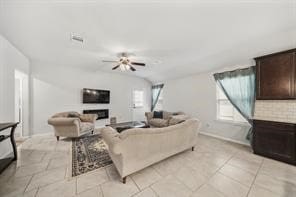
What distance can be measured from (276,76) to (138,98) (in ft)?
19.2

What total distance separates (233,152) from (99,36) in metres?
4.24

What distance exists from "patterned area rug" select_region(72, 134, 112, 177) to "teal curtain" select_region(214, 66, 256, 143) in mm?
3924

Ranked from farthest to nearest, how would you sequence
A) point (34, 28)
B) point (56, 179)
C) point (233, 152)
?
point (233, 152)
point (34, 28)
point (56, 179)

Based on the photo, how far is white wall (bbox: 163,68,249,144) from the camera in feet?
14.1

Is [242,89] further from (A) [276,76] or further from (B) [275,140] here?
(B) [275,140]

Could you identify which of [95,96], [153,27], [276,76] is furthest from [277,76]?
[95,96]

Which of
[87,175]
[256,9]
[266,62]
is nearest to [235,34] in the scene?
[256,9]

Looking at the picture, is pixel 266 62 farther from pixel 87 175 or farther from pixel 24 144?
pixel 24 144

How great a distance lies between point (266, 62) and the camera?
322cm

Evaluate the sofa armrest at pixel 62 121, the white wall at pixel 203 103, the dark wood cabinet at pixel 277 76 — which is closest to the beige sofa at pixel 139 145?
the sofa armrest at pixel 62 121

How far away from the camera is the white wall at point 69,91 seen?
4.79m

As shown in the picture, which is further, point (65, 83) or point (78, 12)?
point (65, 83)

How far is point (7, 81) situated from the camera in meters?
3.14

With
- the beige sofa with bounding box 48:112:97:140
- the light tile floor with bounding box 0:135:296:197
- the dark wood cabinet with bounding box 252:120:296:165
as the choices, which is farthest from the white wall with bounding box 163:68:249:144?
the beige sofa with bounding box 48:112:97:140
